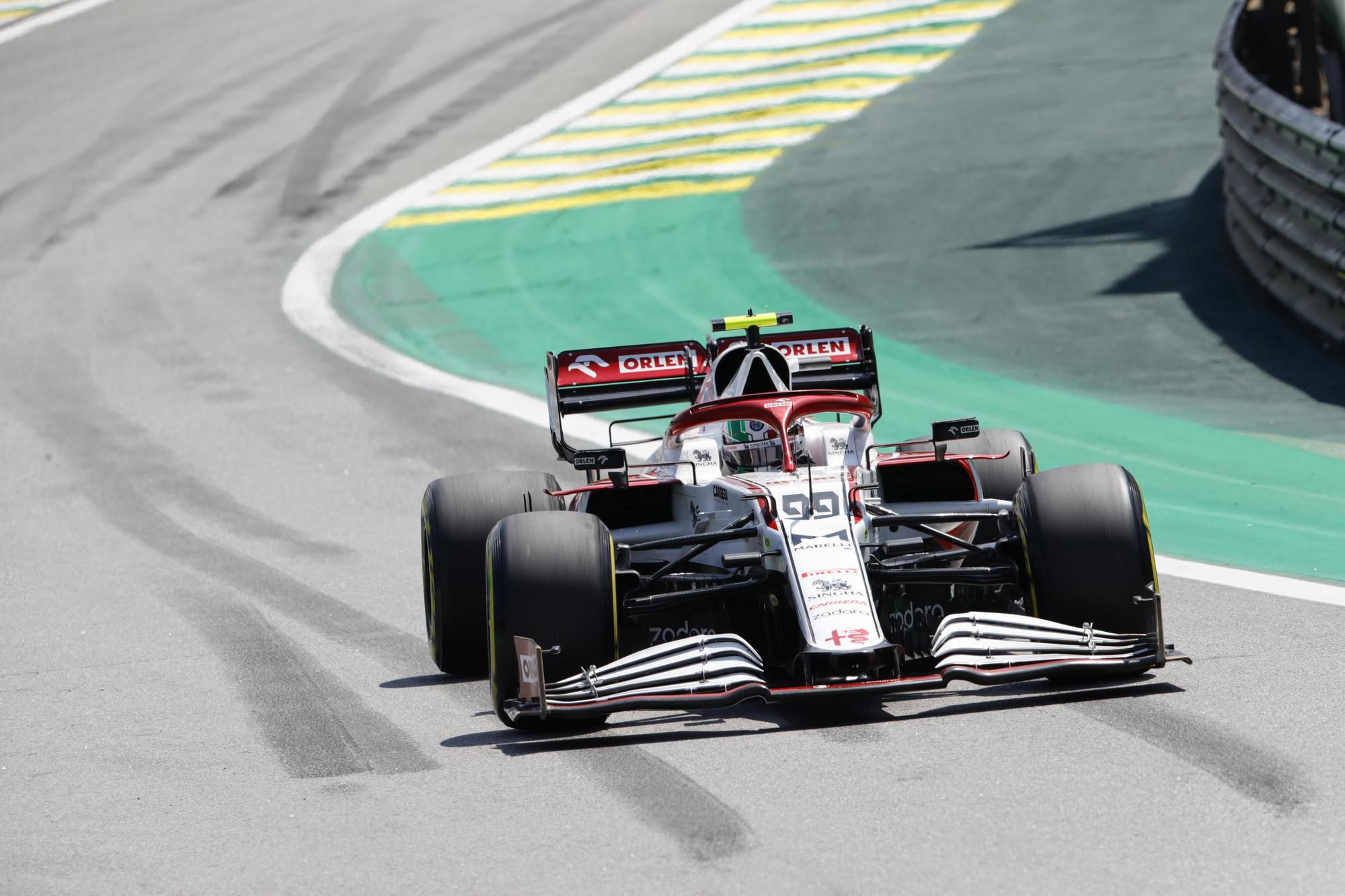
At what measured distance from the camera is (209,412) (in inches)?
692

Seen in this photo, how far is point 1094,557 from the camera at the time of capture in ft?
24.6

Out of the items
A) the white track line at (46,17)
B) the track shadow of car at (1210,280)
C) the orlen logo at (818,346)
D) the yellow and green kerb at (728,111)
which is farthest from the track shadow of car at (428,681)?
the white track line at (46,17)

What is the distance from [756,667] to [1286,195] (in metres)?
10.6

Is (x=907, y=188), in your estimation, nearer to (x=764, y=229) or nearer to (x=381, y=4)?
(x=764, y=229)

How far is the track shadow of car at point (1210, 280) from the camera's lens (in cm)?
1498

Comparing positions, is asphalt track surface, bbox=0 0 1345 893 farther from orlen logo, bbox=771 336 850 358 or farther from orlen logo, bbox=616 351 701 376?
orlen logo, bbox=771 336 850 358

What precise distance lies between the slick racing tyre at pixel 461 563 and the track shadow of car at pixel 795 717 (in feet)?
3.85

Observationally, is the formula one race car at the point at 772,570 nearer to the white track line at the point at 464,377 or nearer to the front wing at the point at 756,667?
the front wing at the point at 756,667

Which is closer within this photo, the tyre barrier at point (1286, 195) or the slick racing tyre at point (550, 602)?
the slick racing tyre at point (550, 602)

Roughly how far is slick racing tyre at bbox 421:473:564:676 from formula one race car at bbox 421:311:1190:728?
11 mm

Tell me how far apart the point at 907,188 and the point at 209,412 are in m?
9.49

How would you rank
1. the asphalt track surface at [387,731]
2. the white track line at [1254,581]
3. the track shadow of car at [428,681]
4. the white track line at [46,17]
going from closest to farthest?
the asphalt track surface at [387,731], the track shadow of car at [428,681], the white track line at [1254,581], the white track line at [46,17]

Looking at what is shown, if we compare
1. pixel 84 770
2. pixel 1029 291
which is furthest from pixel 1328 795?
pixel 1029 291

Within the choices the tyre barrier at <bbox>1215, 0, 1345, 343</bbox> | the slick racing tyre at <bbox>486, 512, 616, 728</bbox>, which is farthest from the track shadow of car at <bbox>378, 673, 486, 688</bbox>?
the tyre barrier at <bbox>1215, 0, 1345, 343</bbox>
